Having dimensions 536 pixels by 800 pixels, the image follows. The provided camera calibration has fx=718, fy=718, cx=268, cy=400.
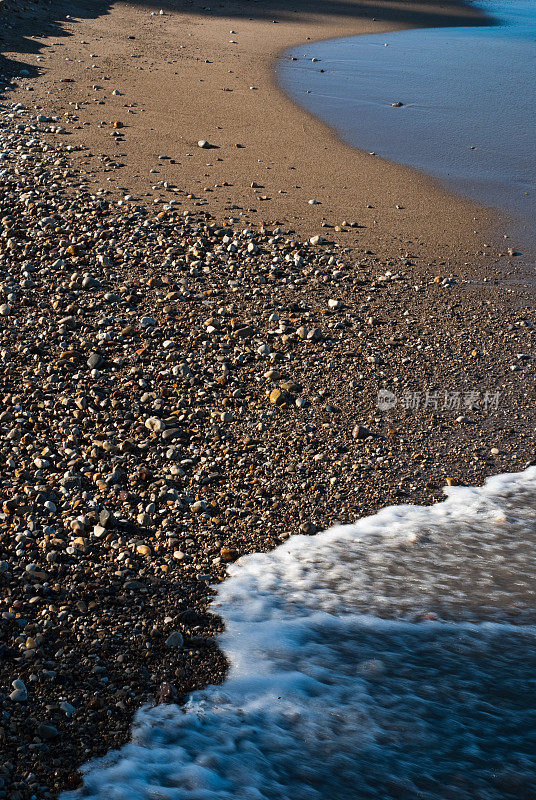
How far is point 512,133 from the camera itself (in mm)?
13086

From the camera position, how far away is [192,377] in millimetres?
6359

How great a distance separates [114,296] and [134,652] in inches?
166

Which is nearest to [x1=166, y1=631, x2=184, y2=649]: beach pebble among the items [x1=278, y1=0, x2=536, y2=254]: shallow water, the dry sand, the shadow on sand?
the dry sand

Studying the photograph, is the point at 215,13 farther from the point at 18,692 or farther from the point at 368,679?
the point at 18,692

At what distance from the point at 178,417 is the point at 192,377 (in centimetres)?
56

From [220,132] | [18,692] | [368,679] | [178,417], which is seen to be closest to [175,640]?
[18,692]

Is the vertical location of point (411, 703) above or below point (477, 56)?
below

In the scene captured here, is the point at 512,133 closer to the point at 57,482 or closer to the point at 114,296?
the point at 114,296

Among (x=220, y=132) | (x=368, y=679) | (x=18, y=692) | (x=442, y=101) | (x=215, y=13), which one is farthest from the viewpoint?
(x=215, y=13)

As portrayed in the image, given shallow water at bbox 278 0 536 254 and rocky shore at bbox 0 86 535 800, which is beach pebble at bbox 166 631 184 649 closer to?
rocky shore at bbox 0 86 535 800

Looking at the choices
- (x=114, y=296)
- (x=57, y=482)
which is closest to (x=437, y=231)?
(x=114, y=296)

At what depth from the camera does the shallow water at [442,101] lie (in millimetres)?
11250

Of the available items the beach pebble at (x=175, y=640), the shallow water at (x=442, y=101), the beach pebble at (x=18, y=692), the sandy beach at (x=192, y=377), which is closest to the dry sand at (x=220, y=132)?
the sandy beach at (x=192, y=377)

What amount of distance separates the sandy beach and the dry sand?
0.21 feet
